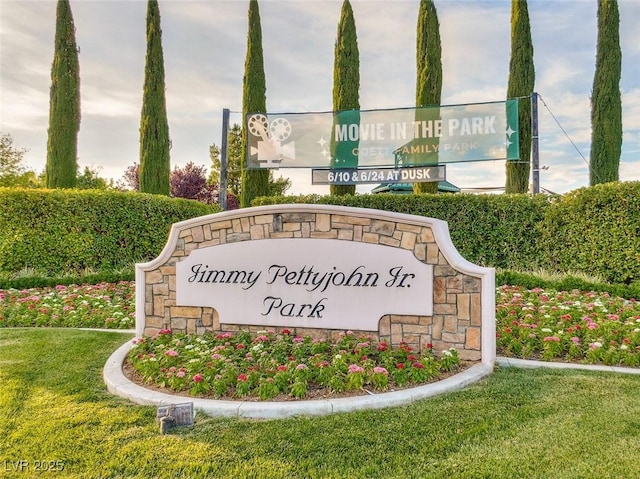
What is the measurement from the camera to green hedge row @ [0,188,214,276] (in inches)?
316

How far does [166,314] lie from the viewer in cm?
434

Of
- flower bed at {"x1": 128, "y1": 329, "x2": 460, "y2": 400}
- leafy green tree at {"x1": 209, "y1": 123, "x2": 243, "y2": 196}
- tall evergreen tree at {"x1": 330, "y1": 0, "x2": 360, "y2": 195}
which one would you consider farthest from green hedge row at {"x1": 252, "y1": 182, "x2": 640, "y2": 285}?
leafy green tree at {"x1": 209, "y1": 123, "x2": 243, "y2": 196}

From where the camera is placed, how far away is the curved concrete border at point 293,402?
2715 millimetres

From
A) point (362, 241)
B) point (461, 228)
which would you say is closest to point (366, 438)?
point (362, 241)

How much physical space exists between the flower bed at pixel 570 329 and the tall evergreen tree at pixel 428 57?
7.16 metres

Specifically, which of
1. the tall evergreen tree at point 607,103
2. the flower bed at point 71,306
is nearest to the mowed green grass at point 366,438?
the flower bed at point 71,306

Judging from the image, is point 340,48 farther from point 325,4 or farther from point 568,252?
point 568,252

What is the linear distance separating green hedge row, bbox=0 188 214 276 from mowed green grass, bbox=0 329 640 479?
6.00 metres

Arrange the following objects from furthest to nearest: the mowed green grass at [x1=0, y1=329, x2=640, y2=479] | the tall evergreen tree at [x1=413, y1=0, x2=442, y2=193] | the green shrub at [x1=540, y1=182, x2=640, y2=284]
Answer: the tall evergreen tree at [x1=413, y1=0, x2=442, y2=193]
the green shrub at [x1=540, y1=182, x2=640, y2=284]
the mowed green grass at [x1=0, y1=329, x2=640, y2=479]

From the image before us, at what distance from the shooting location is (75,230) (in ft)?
27.9

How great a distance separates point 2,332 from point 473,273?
224 inches

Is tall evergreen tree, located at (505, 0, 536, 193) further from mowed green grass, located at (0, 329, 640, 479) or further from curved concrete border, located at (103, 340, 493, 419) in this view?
curved concrete border, located at (103, 340, 493, 419)

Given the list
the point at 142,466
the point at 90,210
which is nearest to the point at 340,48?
the point at 90,210

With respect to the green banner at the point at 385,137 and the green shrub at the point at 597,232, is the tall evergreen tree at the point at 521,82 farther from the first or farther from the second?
the green shrub at the point at 597,232
